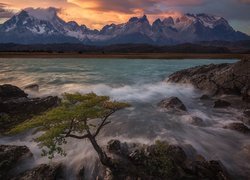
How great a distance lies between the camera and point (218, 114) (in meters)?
35.3

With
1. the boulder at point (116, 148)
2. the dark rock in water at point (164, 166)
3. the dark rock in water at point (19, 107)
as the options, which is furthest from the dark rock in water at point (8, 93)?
the dark rock in water at point (164, 166)

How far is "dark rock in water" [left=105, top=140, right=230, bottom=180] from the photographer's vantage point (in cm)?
1945

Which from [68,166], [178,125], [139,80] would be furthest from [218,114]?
[139,80]

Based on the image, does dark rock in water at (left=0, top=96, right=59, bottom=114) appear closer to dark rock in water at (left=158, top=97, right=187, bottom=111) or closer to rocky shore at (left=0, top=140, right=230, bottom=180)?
rocky shore at (left=0, top=140, right=230, bottom=180)

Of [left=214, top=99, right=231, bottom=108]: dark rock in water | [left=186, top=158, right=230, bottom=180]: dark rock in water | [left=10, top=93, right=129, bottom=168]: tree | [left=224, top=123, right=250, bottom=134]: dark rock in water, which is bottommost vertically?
[left=214, top=99, right=231, bottom=108]: dark rock in water

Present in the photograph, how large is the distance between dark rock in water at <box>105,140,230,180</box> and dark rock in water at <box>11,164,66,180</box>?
149 inches

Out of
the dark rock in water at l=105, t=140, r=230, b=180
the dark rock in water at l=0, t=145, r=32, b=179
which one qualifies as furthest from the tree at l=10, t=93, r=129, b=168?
the dark rock in water at l=0, t=145, r=32, b=179

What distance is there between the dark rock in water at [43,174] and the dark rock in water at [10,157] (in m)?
1.43

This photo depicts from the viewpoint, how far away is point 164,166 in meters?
19.9

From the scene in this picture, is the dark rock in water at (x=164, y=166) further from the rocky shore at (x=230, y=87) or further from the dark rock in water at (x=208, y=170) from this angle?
the rocky shore at (x=230, y=87)

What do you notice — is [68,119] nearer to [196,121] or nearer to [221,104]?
[196,121]

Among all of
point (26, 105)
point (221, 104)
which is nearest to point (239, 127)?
point (221, 104)

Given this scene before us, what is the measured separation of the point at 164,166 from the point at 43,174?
753cm

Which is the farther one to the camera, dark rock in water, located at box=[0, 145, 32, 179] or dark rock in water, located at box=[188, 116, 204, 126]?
dark rock in water, located at box=[188, 116, 204, 126]
